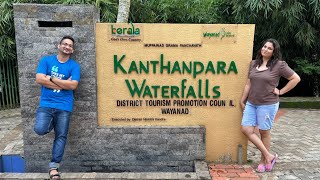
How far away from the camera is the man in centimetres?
380

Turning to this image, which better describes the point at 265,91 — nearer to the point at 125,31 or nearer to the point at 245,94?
the point at 245,94

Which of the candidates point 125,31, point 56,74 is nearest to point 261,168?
point 125,31

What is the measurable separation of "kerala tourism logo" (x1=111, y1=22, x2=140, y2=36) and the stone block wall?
27 cm

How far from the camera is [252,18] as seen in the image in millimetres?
8398

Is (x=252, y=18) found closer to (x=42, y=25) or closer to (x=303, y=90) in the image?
(x=303, y=90)

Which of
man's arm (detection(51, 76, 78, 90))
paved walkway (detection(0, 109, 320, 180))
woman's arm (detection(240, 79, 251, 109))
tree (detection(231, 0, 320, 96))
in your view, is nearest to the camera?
man's arm (detection(51, 76, 78, 90))

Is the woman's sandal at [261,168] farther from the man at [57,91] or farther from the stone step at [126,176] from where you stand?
the man at [57,91]

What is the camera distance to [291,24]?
26.5 ft

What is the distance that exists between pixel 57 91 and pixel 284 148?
3.55 m

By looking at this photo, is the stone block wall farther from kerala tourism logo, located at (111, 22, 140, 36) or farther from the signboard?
kerala tourism logo, located at (111, 22, 140, 36)

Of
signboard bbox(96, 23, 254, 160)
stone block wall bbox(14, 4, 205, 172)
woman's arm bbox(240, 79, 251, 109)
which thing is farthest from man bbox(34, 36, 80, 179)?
woman's arm bbox(240, 79, 251, 109)

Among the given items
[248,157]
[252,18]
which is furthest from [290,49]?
[248,157]

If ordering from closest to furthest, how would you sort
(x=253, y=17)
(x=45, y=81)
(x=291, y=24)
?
1. (x=45, y=81)
2. (x=291, y=24)
3. (x=253, y=17)

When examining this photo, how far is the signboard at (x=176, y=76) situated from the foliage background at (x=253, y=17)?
3.80 m
